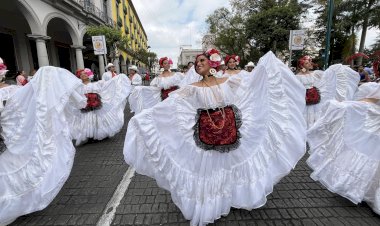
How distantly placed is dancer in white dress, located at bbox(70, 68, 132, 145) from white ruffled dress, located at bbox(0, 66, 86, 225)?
2776mm

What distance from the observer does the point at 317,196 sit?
361cm

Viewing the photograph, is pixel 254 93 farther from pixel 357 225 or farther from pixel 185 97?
pixel 357 225

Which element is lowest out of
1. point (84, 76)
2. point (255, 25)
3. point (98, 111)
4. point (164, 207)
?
point (164, 207)

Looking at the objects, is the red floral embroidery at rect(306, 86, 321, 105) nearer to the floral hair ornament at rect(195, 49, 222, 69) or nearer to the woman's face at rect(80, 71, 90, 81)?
the floral hair ornament at rect(195, 49, 222, 69)

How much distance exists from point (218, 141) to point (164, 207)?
125 cm

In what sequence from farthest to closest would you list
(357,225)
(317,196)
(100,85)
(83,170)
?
(100,85) → (83,170) → (317,196) → (357,225)

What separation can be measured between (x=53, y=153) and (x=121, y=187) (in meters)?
1.18

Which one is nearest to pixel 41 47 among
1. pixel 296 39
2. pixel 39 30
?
pixel 39 30

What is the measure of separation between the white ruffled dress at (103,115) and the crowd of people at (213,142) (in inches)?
113

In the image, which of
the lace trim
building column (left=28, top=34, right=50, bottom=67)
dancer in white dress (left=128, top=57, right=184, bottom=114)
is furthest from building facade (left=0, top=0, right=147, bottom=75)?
the lace trim

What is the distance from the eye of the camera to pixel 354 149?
3.28 metres

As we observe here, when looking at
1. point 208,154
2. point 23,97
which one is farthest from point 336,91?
point 23,97

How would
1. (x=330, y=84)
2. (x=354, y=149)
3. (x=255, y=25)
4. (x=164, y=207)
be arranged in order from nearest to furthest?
(x=354, y=149) < (x=164, y=207) < (x=330, y=84) < (x=255, y=25)

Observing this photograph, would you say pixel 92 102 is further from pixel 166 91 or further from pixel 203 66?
pixel 203 66
